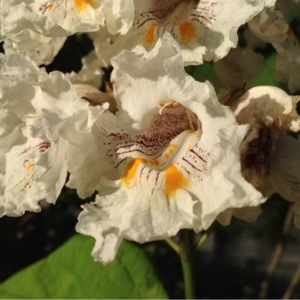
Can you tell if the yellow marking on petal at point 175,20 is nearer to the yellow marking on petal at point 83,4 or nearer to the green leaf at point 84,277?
the yellow marking on petal at point 83,4

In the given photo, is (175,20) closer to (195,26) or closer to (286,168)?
(195,26)

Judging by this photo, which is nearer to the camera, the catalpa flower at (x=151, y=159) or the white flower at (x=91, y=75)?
the catalpa flower at (x=151, y=159)

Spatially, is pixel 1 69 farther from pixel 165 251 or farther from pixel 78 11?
pixel 165 251

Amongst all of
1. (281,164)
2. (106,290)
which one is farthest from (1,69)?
(106,290)

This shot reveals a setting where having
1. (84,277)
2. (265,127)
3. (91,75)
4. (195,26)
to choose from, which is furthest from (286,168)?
(84,277)

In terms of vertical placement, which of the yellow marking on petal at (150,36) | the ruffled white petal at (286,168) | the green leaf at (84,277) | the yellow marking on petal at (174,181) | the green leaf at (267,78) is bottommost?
the green leaf at (84,277)

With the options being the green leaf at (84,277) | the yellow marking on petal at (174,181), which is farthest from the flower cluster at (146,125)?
the green leaf at (84,277)
